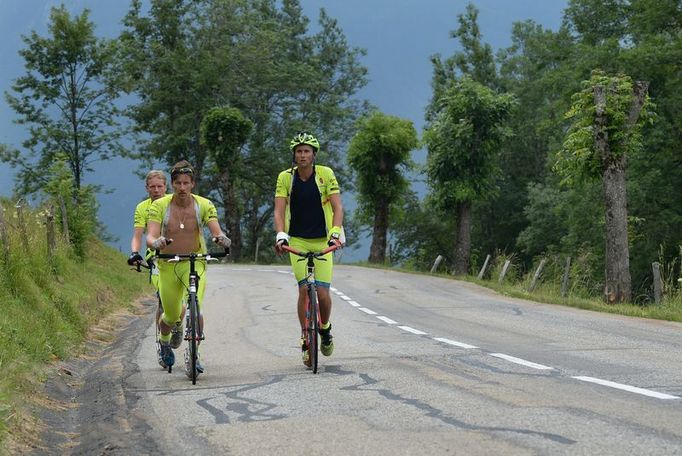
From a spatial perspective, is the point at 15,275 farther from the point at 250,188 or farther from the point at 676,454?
the point at 250,188

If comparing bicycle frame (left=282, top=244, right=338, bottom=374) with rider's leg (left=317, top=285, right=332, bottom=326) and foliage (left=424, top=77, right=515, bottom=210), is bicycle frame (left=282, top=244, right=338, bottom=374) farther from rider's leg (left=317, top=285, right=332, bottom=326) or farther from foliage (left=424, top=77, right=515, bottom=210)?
foliage (left=424, top=77, right=515, bottom=210)

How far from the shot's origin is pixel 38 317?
10.8 meters

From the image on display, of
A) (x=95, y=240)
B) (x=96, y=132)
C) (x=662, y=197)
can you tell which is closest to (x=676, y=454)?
(x=95, y=240)

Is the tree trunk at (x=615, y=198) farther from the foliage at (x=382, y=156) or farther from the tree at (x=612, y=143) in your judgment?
the foliage at (x=382, y=156)

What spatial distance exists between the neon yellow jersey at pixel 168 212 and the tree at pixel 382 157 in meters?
A: 37.6

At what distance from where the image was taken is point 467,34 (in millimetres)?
67125

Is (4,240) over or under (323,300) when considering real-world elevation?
over

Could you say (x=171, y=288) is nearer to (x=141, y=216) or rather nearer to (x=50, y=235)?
(x=141, y=216)

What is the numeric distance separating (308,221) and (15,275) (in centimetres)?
476

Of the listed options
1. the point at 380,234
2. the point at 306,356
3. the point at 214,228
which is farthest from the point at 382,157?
the point at 214,228

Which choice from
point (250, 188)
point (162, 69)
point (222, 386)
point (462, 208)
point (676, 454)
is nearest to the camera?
point (676, 454)

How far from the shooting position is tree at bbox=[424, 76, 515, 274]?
38594 mm

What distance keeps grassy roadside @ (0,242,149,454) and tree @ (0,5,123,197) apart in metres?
18.3

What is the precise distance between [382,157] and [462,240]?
878 centimetres
